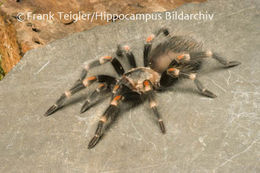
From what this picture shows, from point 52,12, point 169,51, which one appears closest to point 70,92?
point 169,51

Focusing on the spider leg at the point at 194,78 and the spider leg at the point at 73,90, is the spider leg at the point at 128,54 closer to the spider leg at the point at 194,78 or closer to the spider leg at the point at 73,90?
the spider leg at the point at 73,90

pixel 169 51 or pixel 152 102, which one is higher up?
pixel 169 51

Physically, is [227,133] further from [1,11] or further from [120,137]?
[1,11]

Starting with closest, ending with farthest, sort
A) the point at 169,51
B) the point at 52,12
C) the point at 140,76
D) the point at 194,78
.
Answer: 1. the point at 194,78
2. the point at 140,76
3. the point at 169,51
4. the point at 52,12

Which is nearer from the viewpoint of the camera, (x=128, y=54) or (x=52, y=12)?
(x=128, y=54)

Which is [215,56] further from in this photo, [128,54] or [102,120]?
[102,120]

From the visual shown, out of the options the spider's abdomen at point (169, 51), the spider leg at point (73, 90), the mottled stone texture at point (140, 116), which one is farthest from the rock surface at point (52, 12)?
the spider leg at point (73, 90)

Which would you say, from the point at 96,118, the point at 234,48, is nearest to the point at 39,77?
the point at 96,118
